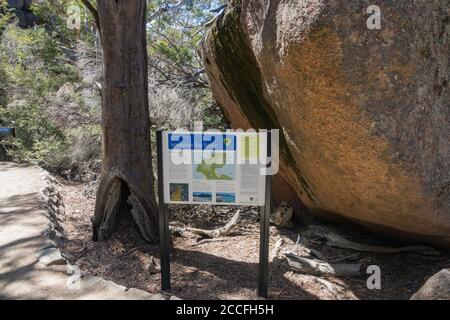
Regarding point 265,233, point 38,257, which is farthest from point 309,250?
point 38,257

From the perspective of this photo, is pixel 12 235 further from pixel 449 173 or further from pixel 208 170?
pixel 449 173

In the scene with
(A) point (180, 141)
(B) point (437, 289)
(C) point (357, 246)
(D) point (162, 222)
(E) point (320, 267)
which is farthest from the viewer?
(C) point (357, 246)

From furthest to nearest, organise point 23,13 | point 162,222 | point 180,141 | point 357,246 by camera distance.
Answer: point 23,13 → point 357,246 → point 162,222 → point 180,141

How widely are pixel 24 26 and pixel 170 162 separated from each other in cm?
2607

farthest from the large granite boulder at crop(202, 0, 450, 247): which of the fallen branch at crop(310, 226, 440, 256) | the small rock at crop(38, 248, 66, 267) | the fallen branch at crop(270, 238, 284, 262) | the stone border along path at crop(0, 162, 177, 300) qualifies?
the small rock at crop(38, 248, 66, 267)

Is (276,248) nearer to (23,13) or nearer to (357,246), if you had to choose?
(357,246)

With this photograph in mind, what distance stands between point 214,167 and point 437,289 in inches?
80.3

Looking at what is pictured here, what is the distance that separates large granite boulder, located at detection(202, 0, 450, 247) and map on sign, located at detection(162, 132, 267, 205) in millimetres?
667

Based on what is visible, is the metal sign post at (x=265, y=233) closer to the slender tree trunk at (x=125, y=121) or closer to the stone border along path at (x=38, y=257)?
the stone border along path at (x=38, y=257)

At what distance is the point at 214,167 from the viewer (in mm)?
3723

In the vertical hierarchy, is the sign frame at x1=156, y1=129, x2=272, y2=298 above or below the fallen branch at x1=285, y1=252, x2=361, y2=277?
above

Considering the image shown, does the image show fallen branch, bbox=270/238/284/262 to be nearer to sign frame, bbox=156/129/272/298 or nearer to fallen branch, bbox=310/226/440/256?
fallen branch, bbox=310/226/440/256

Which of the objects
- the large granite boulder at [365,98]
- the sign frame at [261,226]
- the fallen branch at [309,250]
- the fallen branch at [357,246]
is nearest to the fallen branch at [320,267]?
the fallen branch at [309,250]

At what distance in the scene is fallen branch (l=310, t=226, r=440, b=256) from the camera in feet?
16.8
